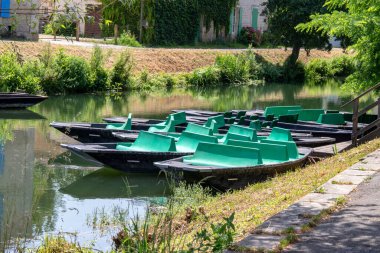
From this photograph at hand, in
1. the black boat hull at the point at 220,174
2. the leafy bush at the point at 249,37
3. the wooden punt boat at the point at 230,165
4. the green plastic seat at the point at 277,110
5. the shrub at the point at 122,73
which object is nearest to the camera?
the black boat hull at the point at 220,174

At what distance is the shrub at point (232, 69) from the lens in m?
46.8

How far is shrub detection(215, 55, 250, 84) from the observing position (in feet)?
154

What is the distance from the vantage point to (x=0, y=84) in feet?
Answer: 104

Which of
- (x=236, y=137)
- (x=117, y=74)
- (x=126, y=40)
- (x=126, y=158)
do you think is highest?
(x=126, y=40)

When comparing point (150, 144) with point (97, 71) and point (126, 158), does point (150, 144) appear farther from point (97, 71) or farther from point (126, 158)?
point (97, 71)

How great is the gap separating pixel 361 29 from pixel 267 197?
365 inches

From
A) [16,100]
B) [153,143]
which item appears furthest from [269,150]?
[16,100]

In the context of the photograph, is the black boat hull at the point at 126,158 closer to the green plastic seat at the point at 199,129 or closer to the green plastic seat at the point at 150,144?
the green plastic seat at the point at 150,144

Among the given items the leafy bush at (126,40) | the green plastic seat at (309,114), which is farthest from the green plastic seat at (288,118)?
the leafy bush at (126,40)

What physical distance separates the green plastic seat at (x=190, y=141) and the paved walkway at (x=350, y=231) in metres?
7.85

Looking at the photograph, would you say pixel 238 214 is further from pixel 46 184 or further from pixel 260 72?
pixel 260 72

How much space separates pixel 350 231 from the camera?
816cm

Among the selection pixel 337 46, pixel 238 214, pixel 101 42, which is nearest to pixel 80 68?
pixel 101 42

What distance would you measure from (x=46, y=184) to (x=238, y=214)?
7.24 metres
